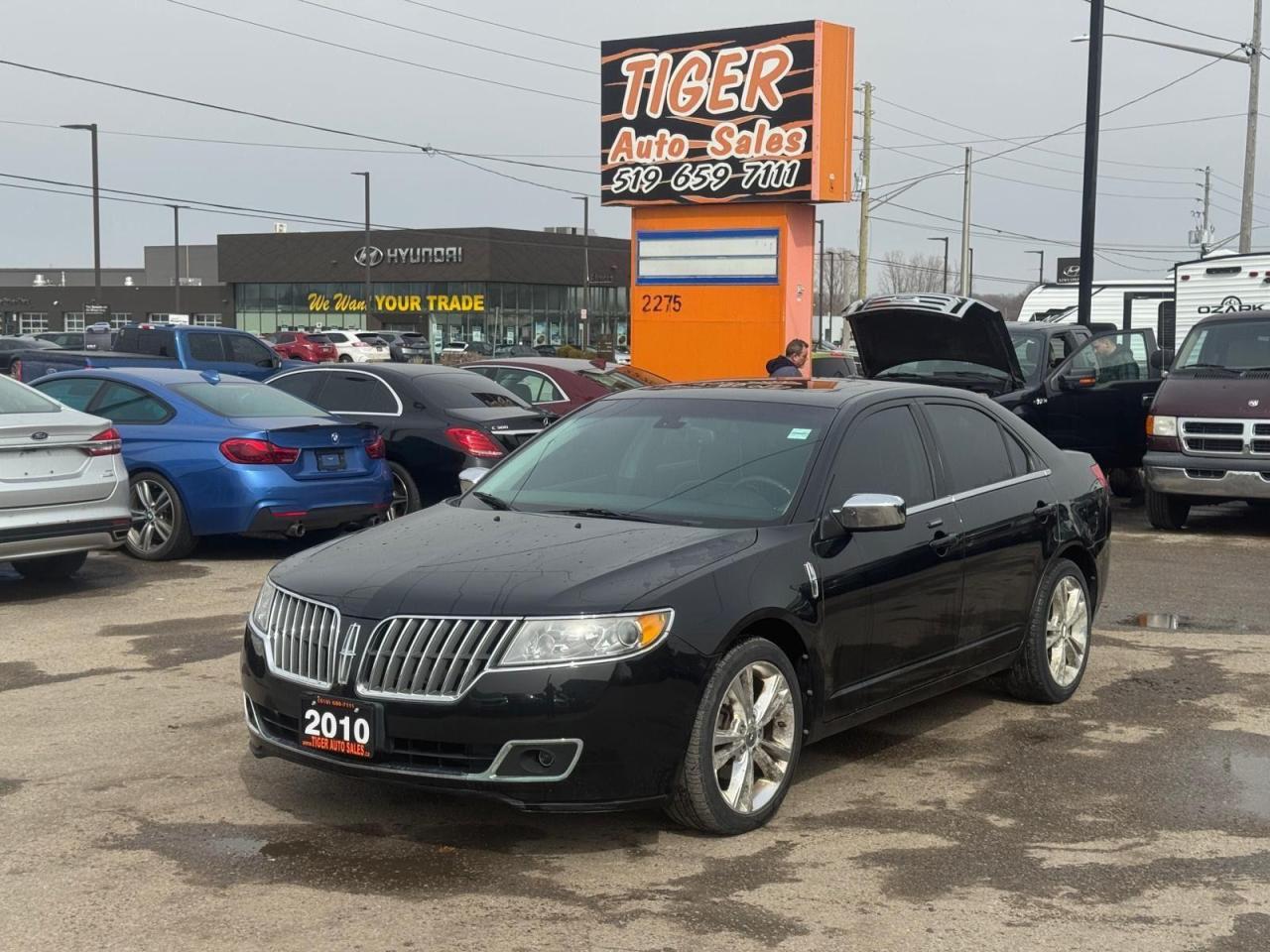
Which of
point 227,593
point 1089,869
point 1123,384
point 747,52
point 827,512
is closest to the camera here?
point 1089,869

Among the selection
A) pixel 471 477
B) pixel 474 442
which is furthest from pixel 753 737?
pixel 474 442

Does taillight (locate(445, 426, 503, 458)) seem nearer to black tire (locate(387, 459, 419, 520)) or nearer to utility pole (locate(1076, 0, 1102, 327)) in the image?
black tire (locate(387, 459, 419, 520))

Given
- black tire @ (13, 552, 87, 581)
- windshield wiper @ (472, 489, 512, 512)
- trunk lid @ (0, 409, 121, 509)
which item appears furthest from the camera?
black tire @ (13, 552, 87, 581)

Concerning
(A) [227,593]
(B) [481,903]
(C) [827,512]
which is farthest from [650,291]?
(B) [481,903]

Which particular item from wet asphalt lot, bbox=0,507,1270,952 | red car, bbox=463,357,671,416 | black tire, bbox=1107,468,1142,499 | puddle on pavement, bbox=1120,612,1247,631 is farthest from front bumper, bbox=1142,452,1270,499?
wet asphalt lot, bbox=0,507,1270,952

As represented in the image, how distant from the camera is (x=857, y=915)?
467cm

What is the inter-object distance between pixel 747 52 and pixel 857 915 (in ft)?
54.6

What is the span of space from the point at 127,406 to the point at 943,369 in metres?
7.84

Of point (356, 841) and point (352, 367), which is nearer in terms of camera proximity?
point (356, 841)

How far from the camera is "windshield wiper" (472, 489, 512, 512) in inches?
252

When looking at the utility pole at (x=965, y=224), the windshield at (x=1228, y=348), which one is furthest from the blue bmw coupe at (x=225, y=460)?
the utility pole at (x=965, y=224)

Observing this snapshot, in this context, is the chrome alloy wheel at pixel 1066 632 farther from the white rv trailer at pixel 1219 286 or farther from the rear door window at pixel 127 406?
the white rv trailer at pixel 1219 286

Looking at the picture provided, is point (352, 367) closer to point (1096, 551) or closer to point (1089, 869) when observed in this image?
point (1096, 551)

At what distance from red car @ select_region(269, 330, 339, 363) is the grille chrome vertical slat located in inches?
1866
